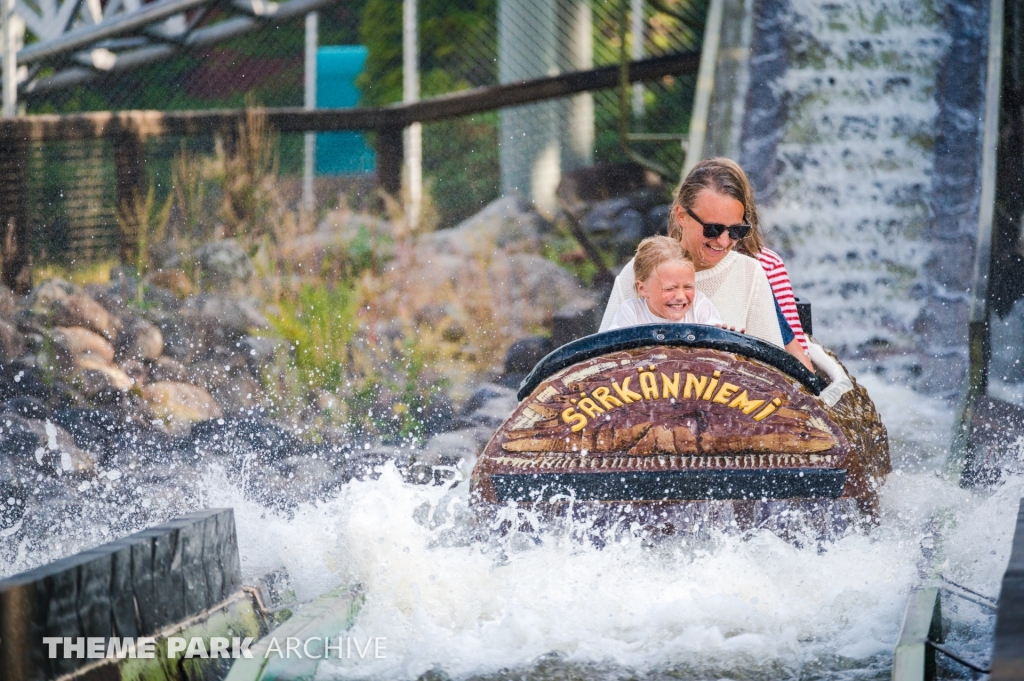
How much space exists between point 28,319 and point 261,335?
47.1 inches

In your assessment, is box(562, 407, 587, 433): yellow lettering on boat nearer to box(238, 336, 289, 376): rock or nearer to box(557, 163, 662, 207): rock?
box(238, 336, 289, 376): rock

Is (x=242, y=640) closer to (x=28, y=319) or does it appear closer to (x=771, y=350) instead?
(x=771, y=350)

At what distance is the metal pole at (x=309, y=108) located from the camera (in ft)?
25.1

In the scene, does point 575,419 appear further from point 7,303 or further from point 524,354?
point 7,303

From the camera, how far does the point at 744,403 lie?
120 inches

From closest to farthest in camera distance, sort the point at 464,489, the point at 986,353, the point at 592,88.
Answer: the point at 464,489, the point at 986,353, the point at 592,88

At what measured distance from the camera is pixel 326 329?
704 cm

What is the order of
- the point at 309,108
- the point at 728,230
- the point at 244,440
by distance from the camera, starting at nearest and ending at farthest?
the point at 728,230 < the point at 244,440 < the point at 309,108

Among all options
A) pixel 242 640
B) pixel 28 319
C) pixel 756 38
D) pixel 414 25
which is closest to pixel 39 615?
pixel 242 640

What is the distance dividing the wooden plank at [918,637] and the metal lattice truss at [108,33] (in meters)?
5.93

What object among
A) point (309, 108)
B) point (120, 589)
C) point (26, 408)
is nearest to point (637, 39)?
point (309, 108)

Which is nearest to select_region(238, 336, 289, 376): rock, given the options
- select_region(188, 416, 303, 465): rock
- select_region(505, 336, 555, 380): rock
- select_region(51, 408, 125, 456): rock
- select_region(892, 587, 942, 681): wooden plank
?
select_region(188, 416, 303, 465): rock

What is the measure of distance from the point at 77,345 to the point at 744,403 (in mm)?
4399

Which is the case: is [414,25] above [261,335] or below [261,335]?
above
